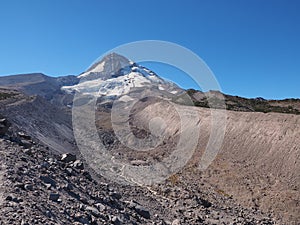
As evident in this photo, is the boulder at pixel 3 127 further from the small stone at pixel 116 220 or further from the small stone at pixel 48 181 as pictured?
the small stone at pixel 116 220

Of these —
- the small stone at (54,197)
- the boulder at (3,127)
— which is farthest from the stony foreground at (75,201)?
the boulder at (3,127)

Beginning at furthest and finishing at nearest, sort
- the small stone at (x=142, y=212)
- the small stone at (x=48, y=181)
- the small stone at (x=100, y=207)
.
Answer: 1. the small stone at (x=142, y=212)
2. the small stone at (x=100, y=207)
3. the small stone at (x=48, y=181)

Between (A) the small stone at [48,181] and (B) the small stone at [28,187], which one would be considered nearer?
(B) the small stone at [28,187]

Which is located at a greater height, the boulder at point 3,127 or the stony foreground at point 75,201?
the boulder at point 3,127

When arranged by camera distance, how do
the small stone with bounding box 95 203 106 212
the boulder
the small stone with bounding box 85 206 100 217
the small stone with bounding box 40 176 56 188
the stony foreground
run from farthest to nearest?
1. the boulder
2. the small stone with bounding box 95 203 106 212
3. the small stone with bounding box 40 176 56 188
4. the small stone with bounding box 85 206 100 217
5. the stony foreground

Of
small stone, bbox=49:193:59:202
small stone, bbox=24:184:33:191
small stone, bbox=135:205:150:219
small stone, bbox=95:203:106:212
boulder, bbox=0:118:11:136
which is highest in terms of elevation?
boulder, bbox=0:118:11:136

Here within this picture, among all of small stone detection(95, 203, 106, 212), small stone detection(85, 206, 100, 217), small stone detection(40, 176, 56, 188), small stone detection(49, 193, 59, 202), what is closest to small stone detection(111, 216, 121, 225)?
small stone detection(85, 206, 100, 217)

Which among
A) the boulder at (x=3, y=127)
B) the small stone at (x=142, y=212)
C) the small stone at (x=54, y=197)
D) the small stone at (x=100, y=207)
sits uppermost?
the boulder at (x=3, y=127)

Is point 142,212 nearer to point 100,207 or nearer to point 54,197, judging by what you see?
point 100,207

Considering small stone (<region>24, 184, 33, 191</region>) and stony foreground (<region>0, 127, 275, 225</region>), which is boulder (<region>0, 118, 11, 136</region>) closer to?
stony foreground (<region>0, 127, 275, 225</region>)

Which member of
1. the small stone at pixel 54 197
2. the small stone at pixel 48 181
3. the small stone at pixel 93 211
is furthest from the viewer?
the small stone at pixel 48 181

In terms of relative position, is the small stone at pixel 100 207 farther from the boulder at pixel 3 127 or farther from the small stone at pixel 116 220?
the boulder at pixel 3 127
